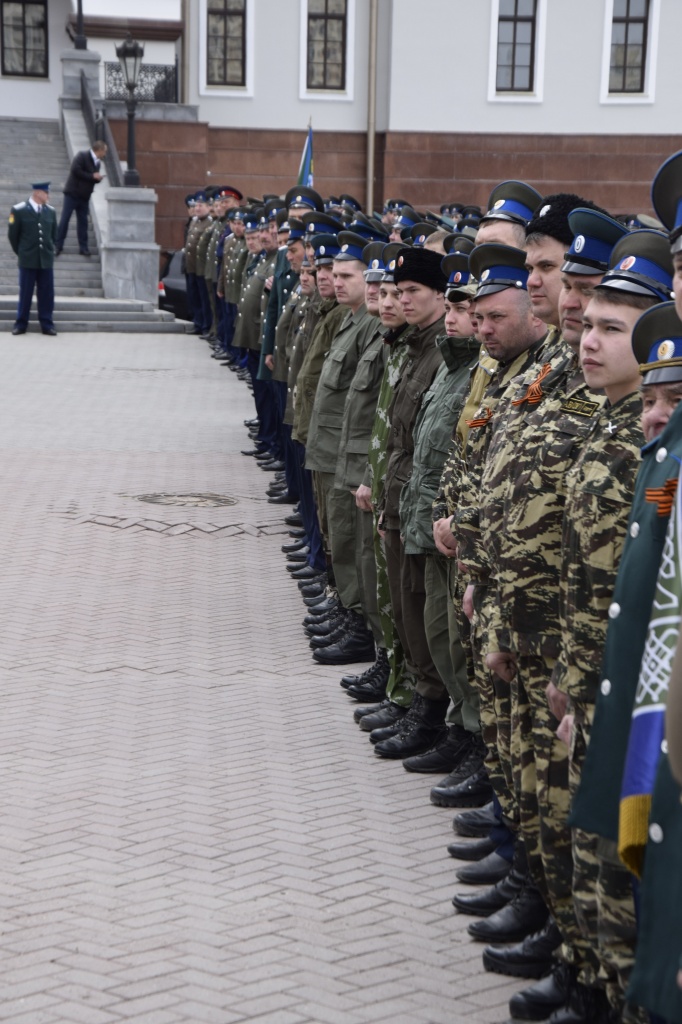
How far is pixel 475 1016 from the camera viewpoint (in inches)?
170

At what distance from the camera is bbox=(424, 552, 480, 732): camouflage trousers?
19.9ft

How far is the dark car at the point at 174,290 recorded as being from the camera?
92.3 feet

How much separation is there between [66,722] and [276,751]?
1.06 m

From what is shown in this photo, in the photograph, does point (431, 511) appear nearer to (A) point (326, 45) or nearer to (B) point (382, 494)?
(B) point (382, 494)

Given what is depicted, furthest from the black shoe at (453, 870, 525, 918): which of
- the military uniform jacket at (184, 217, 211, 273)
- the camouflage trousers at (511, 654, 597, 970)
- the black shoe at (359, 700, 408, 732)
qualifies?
the military uniform jacket at (184, 217, 211, 273)

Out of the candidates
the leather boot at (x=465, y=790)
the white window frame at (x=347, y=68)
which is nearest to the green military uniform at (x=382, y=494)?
the leather boot at (x=465, y=790)

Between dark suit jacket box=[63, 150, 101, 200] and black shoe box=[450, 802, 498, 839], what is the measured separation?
78.1ft

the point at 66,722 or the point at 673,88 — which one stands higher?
the point at 673,88

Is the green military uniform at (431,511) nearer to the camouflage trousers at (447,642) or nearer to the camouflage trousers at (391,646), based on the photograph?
the camouflage trousers at (447,642)

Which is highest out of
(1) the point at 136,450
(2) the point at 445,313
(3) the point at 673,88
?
(3) the point at 673,88

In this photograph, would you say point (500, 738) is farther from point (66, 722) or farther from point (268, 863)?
point (66, 722)

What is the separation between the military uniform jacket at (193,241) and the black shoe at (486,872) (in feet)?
65.5

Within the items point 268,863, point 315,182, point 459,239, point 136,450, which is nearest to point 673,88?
point 315,182

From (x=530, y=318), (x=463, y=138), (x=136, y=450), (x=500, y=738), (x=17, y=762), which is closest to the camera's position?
(x=500, y=738)
